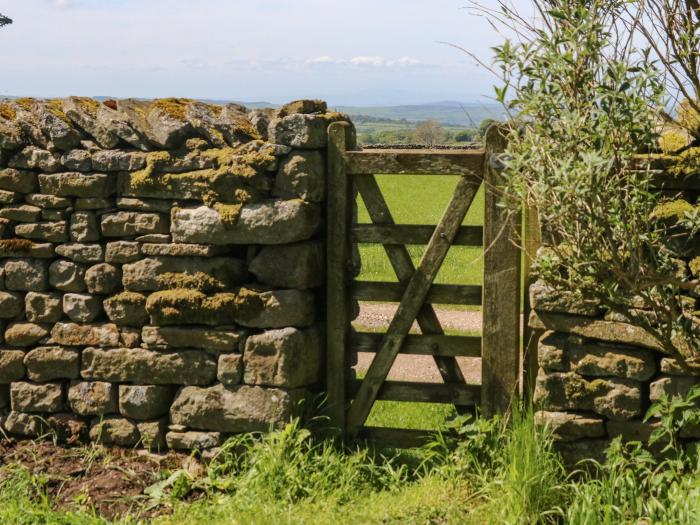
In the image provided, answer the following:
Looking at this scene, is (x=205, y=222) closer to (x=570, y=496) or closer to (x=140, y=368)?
(x=140, y=368)

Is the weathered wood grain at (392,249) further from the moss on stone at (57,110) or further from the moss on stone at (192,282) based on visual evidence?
the moss on stone at (57,110)

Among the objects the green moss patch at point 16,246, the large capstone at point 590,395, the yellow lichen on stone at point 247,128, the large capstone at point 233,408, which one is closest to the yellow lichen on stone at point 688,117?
the large capstone at point 590,395

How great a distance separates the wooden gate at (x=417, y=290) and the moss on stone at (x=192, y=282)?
757 millimetres

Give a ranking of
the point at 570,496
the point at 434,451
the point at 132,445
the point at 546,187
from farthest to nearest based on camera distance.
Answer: the point at 132,445 < the point at 434,451 < the point at 570,496 < the point at 546,187

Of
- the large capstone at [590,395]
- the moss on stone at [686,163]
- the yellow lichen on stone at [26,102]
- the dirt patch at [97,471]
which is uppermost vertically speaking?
the yellow lichen on stone at [26,102]

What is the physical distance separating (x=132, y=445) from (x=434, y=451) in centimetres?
209

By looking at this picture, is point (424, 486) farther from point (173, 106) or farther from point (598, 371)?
point (173, 106)

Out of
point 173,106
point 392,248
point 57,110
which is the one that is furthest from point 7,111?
point 392,248

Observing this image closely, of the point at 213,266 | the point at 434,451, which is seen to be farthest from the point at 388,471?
the point at 213,266

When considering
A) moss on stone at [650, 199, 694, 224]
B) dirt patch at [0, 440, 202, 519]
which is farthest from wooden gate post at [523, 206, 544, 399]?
dirt patch at [0, 440, 202, 519]

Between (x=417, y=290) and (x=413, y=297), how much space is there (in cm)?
5

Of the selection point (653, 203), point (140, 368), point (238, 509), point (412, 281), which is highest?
point (653, 203)

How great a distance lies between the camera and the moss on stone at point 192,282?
6.07 meters

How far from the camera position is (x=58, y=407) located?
6496mm
